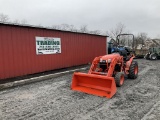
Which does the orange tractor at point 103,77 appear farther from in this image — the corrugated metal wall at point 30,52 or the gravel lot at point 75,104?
the corrugated metal wall at point 30,52

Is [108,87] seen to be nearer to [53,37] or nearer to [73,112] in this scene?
[73,112]

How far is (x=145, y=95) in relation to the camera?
5.84 m

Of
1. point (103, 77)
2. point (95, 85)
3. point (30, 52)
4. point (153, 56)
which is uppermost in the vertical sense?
point (30, 52)

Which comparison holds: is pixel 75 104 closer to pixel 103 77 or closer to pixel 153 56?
pixel 103 77

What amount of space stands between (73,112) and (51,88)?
8.43 feet

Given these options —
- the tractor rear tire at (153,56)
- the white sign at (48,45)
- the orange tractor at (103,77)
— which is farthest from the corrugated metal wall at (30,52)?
the tractor rear tire at (153,56)

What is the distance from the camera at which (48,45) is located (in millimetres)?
9836

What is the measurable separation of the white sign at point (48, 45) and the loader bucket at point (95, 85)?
3.60 meters

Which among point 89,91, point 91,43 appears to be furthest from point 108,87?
point 91,43

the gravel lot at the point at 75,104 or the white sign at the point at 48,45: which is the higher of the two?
the white sign at the point at 48,45

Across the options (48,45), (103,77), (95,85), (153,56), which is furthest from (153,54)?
(103,77)

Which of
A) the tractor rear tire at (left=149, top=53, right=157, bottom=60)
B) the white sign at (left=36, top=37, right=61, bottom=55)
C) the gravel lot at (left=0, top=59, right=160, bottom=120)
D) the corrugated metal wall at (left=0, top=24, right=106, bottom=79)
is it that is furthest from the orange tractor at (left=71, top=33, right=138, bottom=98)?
the tractor rear tire at (left=149, top=53, right=157, bottom=60)

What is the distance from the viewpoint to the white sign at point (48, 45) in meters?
9.30

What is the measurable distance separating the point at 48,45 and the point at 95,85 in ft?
15.1
